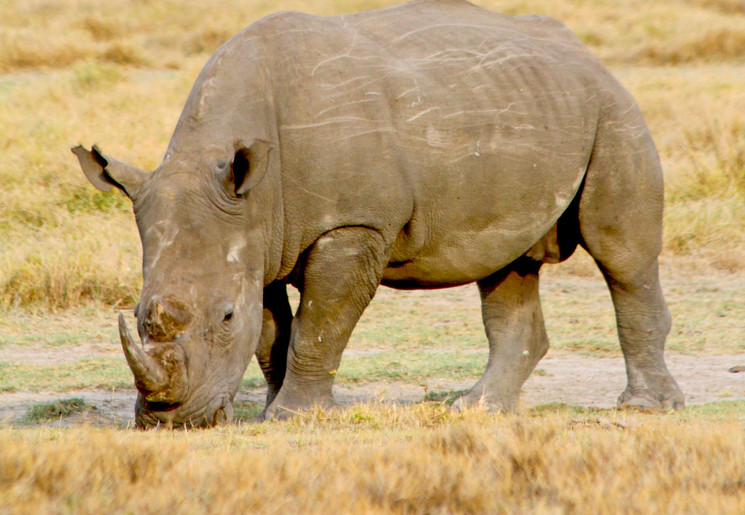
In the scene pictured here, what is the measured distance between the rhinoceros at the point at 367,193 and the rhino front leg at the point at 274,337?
0.04 feet

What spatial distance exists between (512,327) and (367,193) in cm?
195

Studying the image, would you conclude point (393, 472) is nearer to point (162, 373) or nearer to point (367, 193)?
point (162, 373)

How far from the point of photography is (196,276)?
17.0 ft

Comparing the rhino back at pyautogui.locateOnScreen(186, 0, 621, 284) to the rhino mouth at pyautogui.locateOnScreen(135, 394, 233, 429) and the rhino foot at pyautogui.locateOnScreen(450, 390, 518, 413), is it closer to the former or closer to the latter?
the rhino foot at pyautogui.locateOnScreen(450, 390, 518, 413)

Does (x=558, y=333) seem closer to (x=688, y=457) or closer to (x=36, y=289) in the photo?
(x=36, y=289)

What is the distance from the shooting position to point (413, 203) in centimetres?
601

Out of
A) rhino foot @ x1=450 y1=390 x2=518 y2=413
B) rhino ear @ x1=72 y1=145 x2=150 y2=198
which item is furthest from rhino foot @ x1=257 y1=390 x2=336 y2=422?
rhino ear @ x1=72 y1=145 x2=150 y2=198

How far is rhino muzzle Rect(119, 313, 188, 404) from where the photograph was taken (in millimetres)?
4852

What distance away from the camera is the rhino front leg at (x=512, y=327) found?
706cm

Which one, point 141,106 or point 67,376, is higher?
point 141,106

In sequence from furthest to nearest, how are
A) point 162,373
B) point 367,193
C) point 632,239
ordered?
point 632,239
point 367,193
point 162,373

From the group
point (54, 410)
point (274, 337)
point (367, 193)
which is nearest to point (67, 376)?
point (54, 410)

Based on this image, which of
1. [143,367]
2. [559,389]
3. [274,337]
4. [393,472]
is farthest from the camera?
[559,389]

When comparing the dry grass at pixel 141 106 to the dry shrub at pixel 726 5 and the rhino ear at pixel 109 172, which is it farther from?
the rhino ear at pixel 109 172
